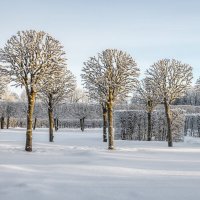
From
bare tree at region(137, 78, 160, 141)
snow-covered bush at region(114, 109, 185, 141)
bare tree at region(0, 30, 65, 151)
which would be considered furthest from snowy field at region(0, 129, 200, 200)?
snow-covered bush at region(114, 109, 185, 141)

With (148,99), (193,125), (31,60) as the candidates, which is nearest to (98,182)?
(31,60)

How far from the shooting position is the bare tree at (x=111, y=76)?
80.8 ft

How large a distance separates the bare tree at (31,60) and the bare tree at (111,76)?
104 inches

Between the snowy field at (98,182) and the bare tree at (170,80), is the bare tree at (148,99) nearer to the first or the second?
the bare tree at (170,80)

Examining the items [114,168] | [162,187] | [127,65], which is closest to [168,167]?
[114,168]

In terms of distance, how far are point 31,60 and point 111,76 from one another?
5.43 m

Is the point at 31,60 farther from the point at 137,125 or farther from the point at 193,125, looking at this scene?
the point at 193,125

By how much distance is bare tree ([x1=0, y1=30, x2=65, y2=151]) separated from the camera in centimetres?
2239

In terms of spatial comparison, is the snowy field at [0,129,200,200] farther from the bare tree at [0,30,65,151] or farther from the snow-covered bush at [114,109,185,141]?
the snow-covered bush at [114,109,185,141]

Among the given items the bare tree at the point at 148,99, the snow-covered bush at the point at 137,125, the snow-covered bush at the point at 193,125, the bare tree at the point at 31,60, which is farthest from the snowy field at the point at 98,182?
the snow-covered bush at the point at 193,125

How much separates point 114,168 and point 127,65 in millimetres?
11408

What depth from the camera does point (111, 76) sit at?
2473 cm

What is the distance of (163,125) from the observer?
3603 cm

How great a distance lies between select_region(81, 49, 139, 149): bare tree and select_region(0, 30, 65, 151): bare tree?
263 cm
